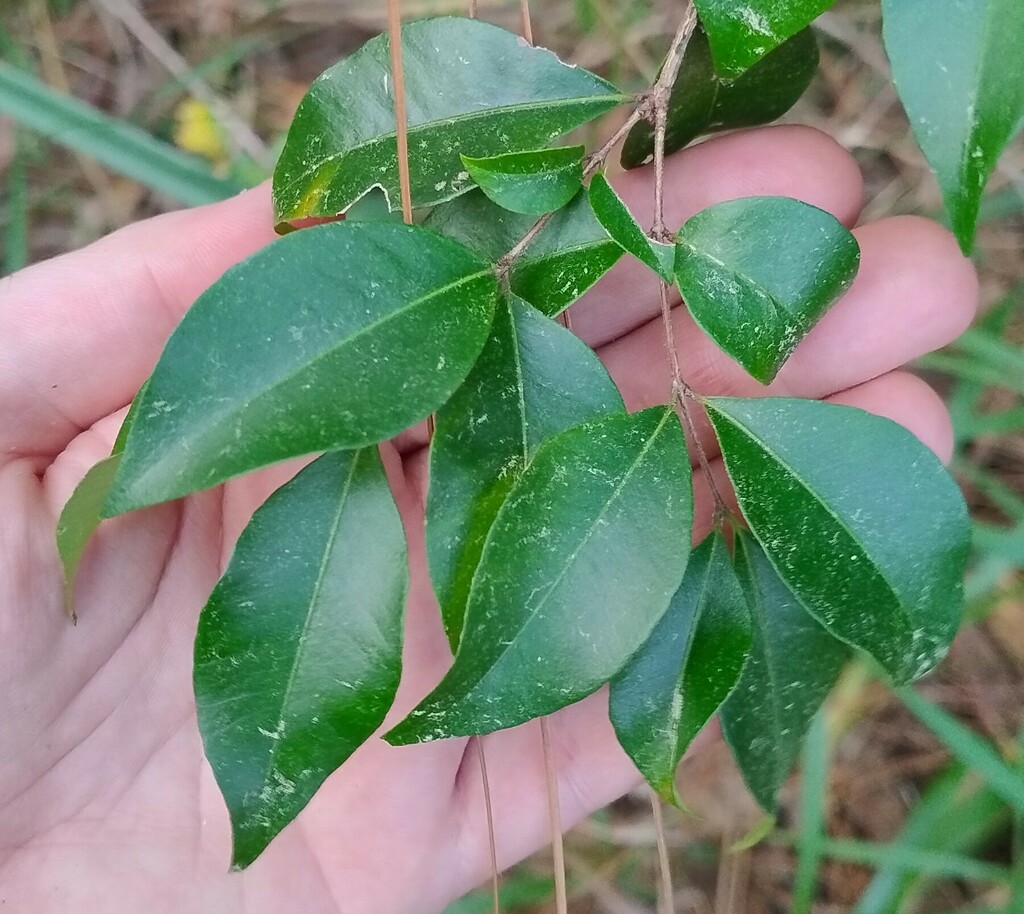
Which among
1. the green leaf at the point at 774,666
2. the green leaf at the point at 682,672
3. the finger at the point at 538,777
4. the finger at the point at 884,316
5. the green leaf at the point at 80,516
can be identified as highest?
the green leaf at the point at 80,516

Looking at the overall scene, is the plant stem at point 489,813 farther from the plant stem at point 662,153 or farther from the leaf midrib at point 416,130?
the leaf midrib at point 416,130

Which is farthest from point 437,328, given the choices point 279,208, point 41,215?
point 41,215

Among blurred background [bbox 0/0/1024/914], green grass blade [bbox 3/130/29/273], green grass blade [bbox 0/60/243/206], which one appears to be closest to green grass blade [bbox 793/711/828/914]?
blurred background [bbox 0/0/1024/914]

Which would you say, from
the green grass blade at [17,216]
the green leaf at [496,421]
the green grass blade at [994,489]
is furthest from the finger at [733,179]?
the green grass blade at [17,216]

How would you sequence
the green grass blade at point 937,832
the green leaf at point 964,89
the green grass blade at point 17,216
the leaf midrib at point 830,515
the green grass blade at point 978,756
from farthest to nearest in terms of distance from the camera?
the green grass blade at point 17,216
the green grass blade at point 937,832
the green grass blade at point 978,756
the leaf midrib at point 830,515
the green leaf at point 964,89

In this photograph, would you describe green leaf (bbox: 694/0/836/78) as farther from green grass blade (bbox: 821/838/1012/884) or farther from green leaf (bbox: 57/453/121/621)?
green grass blade (bbox: 821/838/1012/884)
